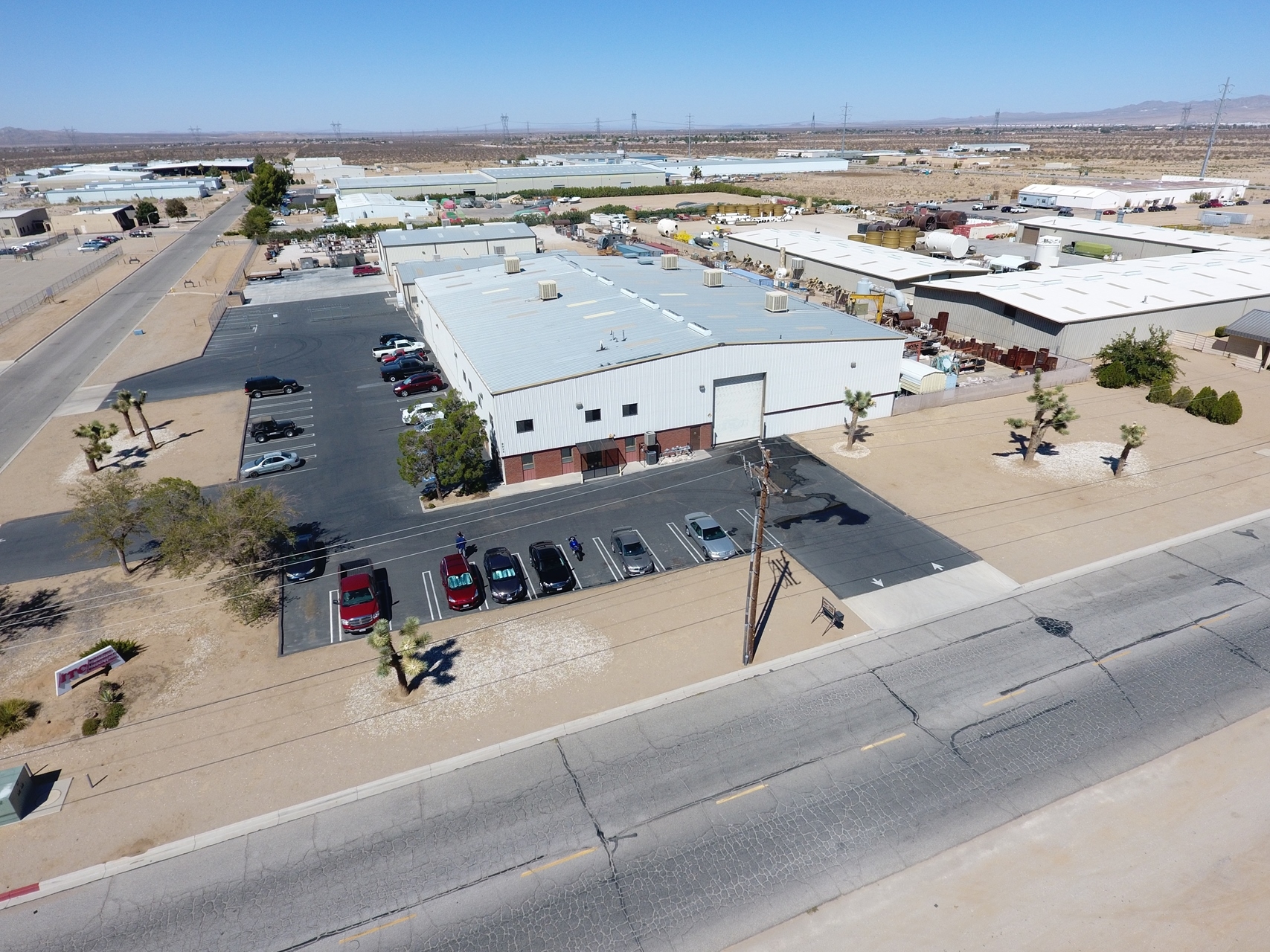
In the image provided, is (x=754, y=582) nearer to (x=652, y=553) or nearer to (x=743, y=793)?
(x=743, y=793)

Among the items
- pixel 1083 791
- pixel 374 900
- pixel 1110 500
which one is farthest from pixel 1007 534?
pixel 374 900

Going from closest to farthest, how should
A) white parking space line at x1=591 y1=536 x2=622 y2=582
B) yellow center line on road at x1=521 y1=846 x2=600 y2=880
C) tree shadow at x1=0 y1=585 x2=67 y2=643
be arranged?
yellow center line on road at x1=521 y1=846 x2=600 y2=880 → tree shadow at x1=0 y1=585 x2=67 y2=643 → white parking space line at x1=591 y1=536 x2=622 y2=582

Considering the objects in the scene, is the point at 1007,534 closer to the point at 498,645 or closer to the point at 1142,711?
the point at 1142,711

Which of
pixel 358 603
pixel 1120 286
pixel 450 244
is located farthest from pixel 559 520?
pixel 450 244

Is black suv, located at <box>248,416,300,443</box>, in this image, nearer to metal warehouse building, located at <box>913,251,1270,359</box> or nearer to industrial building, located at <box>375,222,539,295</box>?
industrial building, located at <box>375,222,539,295</box>

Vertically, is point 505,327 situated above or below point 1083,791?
above

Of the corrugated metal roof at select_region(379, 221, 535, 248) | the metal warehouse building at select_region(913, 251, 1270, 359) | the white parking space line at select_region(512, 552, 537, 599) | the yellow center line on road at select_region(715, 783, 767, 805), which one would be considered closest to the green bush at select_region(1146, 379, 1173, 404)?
the metal warehouse building at select_region(913, 251, 1270, 359)
